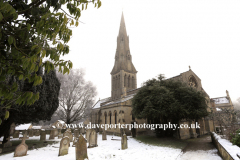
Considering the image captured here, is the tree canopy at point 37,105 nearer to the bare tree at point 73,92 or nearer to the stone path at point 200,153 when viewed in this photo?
the bare tree at point 73,92

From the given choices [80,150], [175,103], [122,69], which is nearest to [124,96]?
[122,69]

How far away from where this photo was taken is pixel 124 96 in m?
28.2

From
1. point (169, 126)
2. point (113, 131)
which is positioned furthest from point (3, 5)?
point (113, 131)

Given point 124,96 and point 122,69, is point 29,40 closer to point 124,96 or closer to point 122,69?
point 124,96

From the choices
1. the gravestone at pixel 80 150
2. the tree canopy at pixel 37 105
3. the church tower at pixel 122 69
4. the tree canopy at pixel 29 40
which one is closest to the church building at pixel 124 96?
the church tower at pixel 122 69

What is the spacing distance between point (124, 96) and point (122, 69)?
Answer: 10.3 metres

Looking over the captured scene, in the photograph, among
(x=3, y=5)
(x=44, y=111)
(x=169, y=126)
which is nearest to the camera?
(x=3, y=5)

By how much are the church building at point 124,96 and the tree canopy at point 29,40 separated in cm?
1676

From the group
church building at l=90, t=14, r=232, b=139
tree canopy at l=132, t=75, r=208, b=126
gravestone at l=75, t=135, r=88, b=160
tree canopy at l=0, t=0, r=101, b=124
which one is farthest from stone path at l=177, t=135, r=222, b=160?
tree canopy at l=0, t=0, r=101, b=124

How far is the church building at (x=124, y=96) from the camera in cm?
1946

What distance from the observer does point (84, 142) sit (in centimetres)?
760

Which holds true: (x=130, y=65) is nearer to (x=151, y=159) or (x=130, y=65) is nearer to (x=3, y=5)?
(x=151, y=159)

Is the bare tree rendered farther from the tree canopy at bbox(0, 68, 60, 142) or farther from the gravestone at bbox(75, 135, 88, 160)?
the gravestone at bbox(75, 135, 88, 160)

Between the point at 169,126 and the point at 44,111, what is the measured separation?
13.7m
